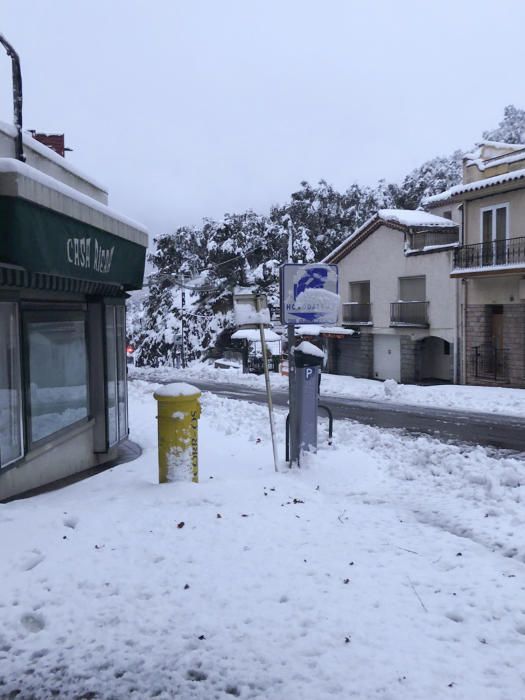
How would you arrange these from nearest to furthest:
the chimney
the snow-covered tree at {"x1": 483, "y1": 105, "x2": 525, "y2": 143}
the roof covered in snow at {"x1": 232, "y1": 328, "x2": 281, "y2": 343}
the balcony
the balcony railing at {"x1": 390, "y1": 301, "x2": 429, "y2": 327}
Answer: the chimney < the balcony < the balcony railing at {"x1": 390, "y1": 301, "x2": 429, "y2": 327} < the roof covered in snow at {"x1": 232, "y1": 328, "x2": 281, "y2": 343} < the snow-covered tree at {"x1": 483, "y1": 105, "x2": 525, "y2": 143}

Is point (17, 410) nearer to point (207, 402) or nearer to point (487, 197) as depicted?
point (207, 402)

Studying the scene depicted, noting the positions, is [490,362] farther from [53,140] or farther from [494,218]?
[53,140]

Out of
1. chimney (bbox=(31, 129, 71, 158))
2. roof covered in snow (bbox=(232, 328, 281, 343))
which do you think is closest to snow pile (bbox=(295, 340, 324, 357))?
chimney (bbox=(31, 129, 71, 158))

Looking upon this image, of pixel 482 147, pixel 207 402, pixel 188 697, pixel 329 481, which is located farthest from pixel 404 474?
pixel 482 147

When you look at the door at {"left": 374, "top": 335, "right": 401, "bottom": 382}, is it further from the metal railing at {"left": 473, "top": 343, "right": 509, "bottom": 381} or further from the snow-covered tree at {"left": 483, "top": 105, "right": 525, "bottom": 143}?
the snow-covered tree at {"left": 483, "top": 105, "right": 525, "bottom": 143}

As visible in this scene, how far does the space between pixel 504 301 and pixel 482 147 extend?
7084 mm

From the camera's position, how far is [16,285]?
230 inches

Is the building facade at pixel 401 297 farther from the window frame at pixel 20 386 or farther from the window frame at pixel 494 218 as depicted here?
the window frame at pixel 20 386

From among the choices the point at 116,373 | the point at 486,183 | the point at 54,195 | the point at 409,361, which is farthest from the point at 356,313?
the point at 54,195

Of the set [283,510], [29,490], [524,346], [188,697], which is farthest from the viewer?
[524,346]

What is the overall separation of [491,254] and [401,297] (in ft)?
20.1

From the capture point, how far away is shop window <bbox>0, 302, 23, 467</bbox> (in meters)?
5.73

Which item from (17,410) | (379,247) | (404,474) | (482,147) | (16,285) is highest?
(482,147)

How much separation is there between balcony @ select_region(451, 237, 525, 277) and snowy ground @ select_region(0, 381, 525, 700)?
17890 millimetres
